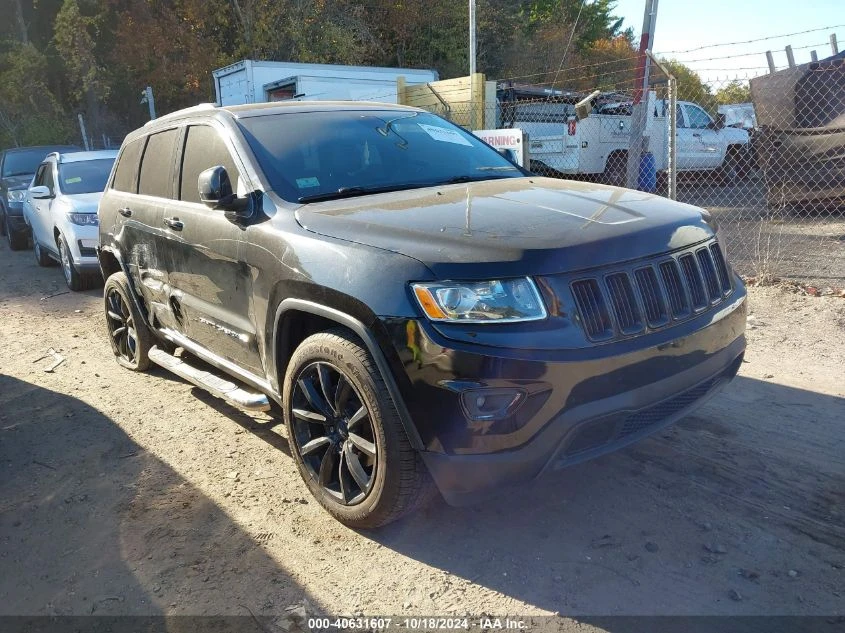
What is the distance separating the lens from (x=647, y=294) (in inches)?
118

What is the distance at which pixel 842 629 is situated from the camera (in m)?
2.53

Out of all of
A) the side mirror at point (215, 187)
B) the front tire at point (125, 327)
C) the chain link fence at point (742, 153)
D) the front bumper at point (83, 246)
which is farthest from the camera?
the front bumper at point (83, 246)

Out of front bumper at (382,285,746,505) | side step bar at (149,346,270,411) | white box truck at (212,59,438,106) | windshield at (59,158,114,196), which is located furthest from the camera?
white box truck at (212,59,438,106)

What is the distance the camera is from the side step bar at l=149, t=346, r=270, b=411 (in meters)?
3.86

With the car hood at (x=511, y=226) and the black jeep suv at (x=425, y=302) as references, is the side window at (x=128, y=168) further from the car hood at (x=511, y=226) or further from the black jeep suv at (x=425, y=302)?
the car hood at (x=511, y=226)

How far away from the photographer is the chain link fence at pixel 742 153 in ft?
26.7

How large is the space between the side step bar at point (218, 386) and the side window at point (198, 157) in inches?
42.3

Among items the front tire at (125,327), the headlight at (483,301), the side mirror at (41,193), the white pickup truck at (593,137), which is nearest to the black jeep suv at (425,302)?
the headlight at (483,301)

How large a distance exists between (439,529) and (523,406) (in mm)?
946

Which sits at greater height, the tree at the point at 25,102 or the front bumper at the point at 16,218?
the tree at the point at 25,102

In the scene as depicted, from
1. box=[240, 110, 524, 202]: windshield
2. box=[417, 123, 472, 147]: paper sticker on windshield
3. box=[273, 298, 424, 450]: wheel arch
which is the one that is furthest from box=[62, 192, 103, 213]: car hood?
box=[273, 298, 424, 450]: wheel arch

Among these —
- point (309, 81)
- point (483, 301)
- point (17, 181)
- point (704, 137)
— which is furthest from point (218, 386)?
point (704, 137)

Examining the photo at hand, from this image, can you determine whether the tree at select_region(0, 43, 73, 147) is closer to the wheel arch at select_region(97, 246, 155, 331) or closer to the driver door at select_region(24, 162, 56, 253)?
the driver door at select_region(24, 162, 56, 253)

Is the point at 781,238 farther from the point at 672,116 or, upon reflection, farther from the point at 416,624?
the point at 416,624
